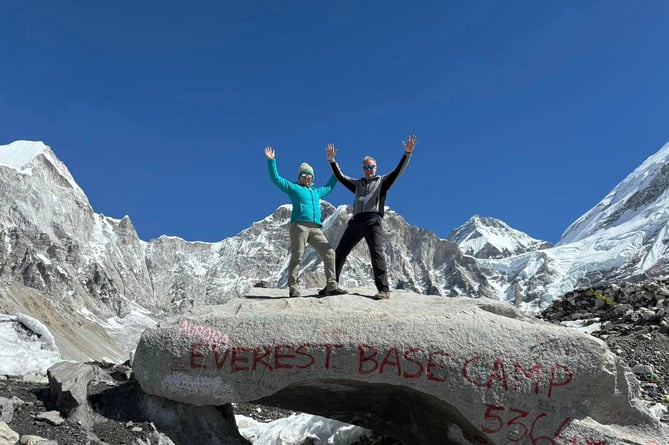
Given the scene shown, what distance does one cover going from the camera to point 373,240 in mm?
9977

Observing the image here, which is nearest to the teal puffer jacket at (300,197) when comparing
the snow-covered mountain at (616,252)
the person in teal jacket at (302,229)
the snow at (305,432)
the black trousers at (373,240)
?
the person in teal jacket at (302,229)

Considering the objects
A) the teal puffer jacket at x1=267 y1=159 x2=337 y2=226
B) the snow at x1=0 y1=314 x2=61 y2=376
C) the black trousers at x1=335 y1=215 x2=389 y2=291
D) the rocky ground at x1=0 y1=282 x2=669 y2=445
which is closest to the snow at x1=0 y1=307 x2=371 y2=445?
the snow at x1=0 y1=314 x2=61 y2=376

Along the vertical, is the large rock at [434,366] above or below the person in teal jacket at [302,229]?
below

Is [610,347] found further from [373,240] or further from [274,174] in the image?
[274,174]

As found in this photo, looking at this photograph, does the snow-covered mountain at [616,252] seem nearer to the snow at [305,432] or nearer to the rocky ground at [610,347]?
the rocky ground at [610,347]

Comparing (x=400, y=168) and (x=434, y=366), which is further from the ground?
(x=400, y=168)

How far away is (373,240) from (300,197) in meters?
1.54

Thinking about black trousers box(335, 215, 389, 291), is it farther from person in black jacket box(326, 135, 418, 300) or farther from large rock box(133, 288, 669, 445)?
large rock box(133, 288, 669, 445)

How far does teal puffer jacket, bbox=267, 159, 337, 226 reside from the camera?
10.1 meters

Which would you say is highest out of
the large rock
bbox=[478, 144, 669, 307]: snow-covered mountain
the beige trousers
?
bbox=[478, 144, 669, 307]: snow-covered mountain

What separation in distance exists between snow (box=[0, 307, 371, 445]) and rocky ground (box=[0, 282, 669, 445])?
776 millimetres

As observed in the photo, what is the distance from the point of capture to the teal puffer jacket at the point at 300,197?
1009 centimetres

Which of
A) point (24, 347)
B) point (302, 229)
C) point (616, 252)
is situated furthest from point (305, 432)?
point (616, 252)

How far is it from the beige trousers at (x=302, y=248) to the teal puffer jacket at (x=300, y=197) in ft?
0.47
